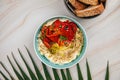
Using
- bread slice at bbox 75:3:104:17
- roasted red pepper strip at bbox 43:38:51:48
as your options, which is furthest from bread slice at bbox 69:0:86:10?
roasted red pepper strip at bbox 43:38:51:48

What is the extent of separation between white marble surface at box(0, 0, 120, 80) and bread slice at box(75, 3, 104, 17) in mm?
73

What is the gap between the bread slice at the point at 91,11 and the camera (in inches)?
57.9

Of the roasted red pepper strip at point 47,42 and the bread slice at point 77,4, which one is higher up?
the bread slice at point 77,4

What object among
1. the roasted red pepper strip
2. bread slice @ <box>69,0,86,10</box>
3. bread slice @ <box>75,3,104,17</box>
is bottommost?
the roasted red pepper strip

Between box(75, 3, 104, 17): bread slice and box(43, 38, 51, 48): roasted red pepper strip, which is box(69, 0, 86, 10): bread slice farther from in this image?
box(43, 38, 51, 48): roasted red pepper strip

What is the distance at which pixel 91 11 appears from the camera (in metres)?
1.48

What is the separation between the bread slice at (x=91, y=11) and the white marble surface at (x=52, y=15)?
73mm

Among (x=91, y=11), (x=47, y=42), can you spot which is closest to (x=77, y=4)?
(x=91, y=11)

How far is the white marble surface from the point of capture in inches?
61.5

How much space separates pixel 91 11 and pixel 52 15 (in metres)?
0.15

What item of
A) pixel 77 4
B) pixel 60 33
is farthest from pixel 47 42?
pixel 77 4

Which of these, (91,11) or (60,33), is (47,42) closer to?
(60,33)

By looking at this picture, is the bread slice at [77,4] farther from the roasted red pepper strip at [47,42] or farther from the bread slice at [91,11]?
the roasted red pepper strip at [47,42]

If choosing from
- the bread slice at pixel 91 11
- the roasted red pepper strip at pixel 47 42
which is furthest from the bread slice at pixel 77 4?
the roasted red pepper strip at pixel 47 42
